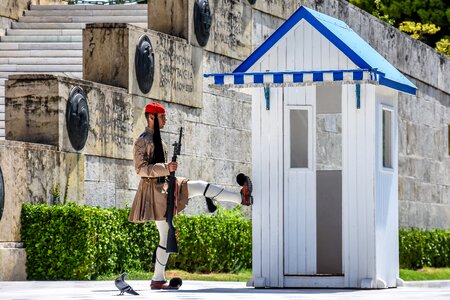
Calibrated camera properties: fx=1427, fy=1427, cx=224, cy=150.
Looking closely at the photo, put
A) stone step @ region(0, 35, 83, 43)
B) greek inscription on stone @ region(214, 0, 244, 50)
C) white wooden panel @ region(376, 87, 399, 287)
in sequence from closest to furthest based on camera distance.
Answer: white wooden panel @ region(376, 87, 399, 287)
greek inscription on stone @ region(214, 0, 244, 50)
stone step @ region(0, 35, 83, 43)

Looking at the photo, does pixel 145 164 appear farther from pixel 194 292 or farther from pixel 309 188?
pixel 309 188

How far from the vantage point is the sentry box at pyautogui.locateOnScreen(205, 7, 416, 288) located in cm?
1555

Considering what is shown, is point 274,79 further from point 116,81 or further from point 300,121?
point 116,81

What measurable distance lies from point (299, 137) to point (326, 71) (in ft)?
4.14

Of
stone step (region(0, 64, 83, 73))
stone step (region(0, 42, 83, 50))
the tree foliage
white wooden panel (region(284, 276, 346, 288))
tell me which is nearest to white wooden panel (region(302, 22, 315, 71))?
white wooden panel (region(284, 276, 346, 288))

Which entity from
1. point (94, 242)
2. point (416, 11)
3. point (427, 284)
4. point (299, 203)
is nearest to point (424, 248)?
point (427, 284)

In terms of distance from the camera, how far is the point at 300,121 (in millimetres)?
16031

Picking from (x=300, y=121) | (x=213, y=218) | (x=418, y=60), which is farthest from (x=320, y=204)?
(x=418, y=60)

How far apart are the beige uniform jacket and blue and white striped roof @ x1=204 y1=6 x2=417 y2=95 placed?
1.19 meters

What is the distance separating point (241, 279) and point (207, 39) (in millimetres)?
4568

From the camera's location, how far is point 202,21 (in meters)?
22.0

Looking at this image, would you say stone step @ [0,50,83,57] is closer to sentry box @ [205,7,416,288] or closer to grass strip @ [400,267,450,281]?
grass strip @ [400,267,450,281]

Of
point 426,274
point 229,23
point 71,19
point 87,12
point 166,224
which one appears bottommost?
point 426,274

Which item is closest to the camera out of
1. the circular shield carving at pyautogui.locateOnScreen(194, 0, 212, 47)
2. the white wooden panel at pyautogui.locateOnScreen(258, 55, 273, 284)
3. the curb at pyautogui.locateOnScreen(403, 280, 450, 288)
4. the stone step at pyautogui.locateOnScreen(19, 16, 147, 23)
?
the white wooden panel at pyautogui.locateOnScreen(258, 55, 273, 284)
